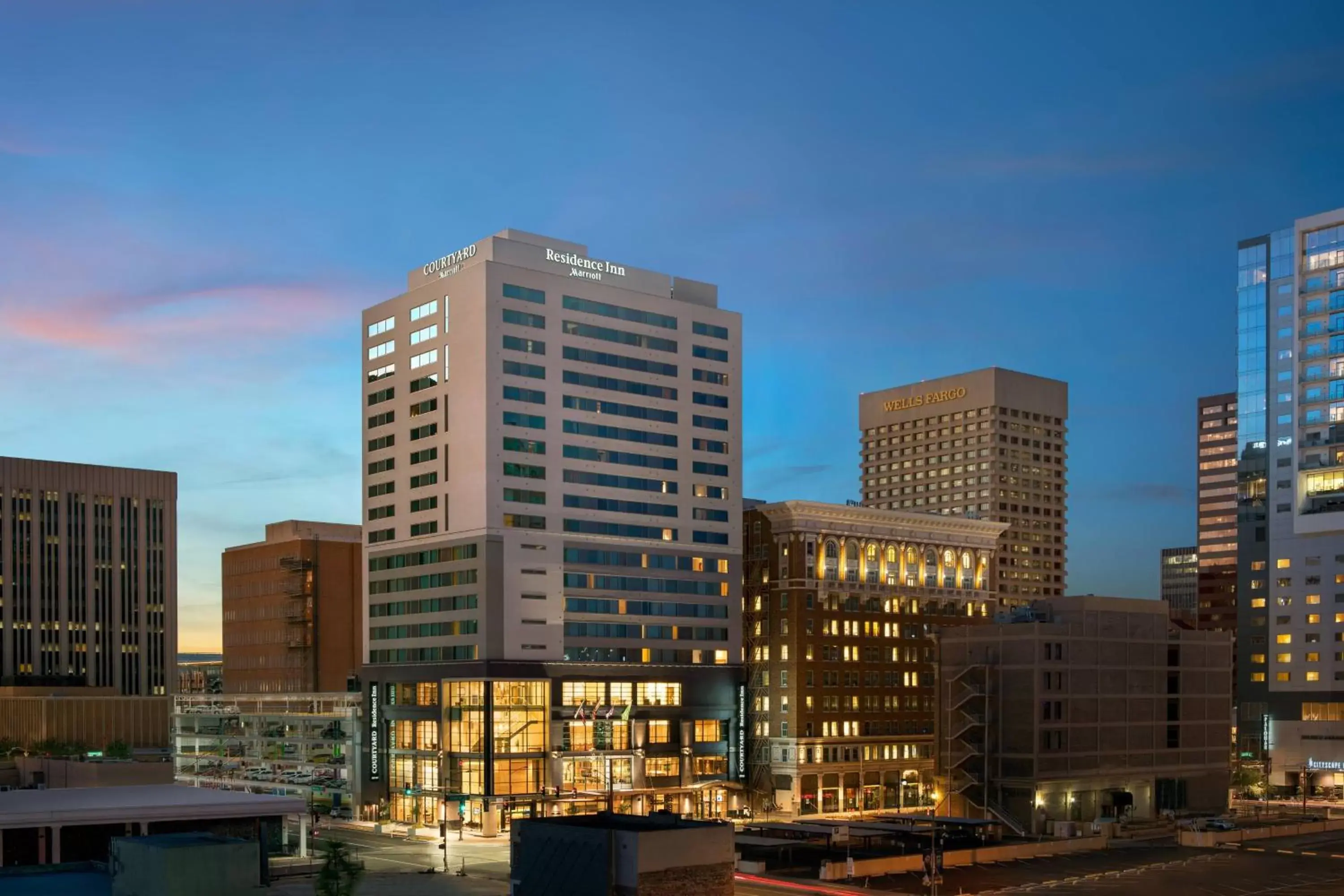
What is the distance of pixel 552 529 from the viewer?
17062cm

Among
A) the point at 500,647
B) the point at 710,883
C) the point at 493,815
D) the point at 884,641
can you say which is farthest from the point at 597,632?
the point at 710,883

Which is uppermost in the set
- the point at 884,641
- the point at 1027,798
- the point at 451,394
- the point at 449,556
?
the point at 451,394

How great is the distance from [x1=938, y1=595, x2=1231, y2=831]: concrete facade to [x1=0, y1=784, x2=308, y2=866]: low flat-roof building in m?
84.9

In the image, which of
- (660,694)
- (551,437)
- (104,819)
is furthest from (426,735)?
(104,819)

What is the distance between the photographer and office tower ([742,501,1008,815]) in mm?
184250

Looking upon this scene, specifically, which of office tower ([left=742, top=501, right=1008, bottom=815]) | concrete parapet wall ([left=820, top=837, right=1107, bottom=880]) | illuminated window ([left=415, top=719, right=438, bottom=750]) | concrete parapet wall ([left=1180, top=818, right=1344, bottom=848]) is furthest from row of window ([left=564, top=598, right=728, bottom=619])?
concrete parapet wall ([left=1180, top=818, right=1344, bottom=848])

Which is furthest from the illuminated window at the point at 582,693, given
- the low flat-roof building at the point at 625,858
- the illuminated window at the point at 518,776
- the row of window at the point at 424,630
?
the low flat-roof building at the point at 625,858

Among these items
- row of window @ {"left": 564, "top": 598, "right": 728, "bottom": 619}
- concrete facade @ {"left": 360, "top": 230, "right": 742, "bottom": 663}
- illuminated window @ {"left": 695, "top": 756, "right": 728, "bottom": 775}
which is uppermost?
concrete facade @ {"left": 360, "top": 230, "right": 742, "bottom": 663}

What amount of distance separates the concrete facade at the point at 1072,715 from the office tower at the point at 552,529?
96.4ft

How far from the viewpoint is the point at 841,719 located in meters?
188

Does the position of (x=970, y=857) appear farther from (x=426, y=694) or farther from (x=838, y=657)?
(x=426, y=694)

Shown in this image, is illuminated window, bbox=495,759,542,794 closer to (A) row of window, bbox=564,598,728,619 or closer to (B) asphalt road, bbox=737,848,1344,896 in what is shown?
(A) row of window, bbox=564,598,728,619

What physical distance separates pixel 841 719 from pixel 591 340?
5755 cm

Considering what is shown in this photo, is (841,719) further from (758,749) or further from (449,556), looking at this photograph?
(449,556)
